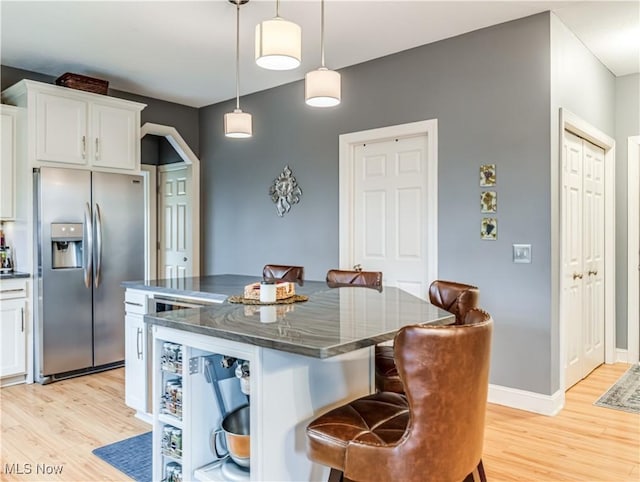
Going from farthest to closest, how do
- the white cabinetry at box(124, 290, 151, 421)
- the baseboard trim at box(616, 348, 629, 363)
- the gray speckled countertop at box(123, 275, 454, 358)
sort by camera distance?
the baseboard trim at box(616, 348, 629, 363)
the white cabinetry at box(124, 290, 151, 421)
the gray speckled countertop at box(123, 275, 454, 358)

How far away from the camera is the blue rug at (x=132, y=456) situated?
243 centimetres

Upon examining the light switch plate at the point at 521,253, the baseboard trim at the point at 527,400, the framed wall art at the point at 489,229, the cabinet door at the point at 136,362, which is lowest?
the baseboard trim at the point at 527,400

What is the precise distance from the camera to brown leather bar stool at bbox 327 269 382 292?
124 inches

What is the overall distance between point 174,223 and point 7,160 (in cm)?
215

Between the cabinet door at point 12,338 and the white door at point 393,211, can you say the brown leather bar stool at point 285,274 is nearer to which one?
the white door at point 393,211

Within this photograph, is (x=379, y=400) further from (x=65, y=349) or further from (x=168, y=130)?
(x=168, y=130)

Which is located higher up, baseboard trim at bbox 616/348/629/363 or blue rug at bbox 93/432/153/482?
baseboard trim at bbox 616/348/629/363

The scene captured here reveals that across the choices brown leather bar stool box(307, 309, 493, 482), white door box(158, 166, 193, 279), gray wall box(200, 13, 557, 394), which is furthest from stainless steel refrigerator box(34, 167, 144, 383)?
brown leather bar stool box(307, 309, 493, 482)

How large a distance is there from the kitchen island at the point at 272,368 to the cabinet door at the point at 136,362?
1.23 m

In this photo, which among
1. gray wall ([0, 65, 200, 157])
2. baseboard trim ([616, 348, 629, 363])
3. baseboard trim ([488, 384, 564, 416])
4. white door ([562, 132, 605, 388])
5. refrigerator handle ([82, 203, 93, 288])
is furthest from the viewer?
gray wall ([0, 65, 200, 157])

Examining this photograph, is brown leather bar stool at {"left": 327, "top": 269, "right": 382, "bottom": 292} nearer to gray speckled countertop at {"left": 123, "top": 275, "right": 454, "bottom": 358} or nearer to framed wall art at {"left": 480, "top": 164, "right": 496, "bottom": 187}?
gray speckled countertop at {"left": 123, "top": 275, "right": 454, "bottom": 358}

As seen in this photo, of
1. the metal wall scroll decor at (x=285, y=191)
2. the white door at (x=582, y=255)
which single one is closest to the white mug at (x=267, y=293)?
the white door at (x=582, y=255)

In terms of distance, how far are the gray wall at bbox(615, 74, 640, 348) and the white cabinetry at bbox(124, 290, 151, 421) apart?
4.25 metres

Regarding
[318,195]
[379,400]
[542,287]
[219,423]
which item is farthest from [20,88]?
[542,287]
